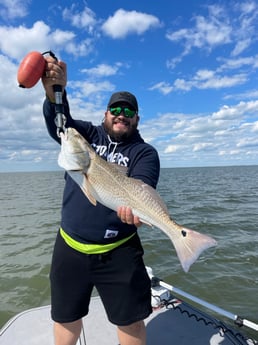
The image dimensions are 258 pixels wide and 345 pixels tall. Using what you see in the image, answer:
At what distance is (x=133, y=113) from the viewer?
351 cm

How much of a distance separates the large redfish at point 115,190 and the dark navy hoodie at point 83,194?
0.89ft

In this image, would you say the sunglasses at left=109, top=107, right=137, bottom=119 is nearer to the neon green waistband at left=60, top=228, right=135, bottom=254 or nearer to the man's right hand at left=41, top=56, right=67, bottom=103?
the man's right hand at left=41, top=56, right=67, bottom=103

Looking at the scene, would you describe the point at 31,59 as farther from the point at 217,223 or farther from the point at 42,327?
the point at 217,223

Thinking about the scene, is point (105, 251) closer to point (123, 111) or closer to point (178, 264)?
point (123, 111)

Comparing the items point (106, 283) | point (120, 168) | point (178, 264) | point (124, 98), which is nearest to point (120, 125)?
point (124, 98)

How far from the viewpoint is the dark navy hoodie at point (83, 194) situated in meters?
3.22

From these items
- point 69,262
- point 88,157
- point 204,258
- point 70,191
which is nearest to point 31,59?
point 88,157

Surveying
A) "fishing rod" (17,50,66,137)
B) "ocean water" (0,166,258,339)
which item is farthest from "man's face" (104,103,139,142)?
"ocean water" (0,166,258,339)

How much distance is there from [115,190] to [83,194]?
46 centimetres

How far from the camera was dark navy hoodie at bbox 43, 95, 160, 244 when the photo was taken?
3.22 metres

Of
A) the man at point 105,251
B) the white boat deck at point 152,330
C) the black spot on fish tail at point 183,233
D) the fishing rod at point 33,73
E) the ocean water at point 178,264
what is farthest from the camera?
the ocean water at point 178,264

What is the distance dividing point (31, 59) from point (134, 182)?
4.89 ft

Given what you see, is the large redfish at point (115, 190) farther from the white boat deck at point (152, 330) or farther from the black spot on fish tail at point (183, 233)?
the white boat deck at point (152, 330)

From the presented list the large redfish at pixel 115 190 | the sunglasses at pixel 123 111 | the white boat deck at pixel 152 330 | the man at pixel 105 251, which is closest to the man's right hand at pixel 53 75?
the man at pixel 105 251
